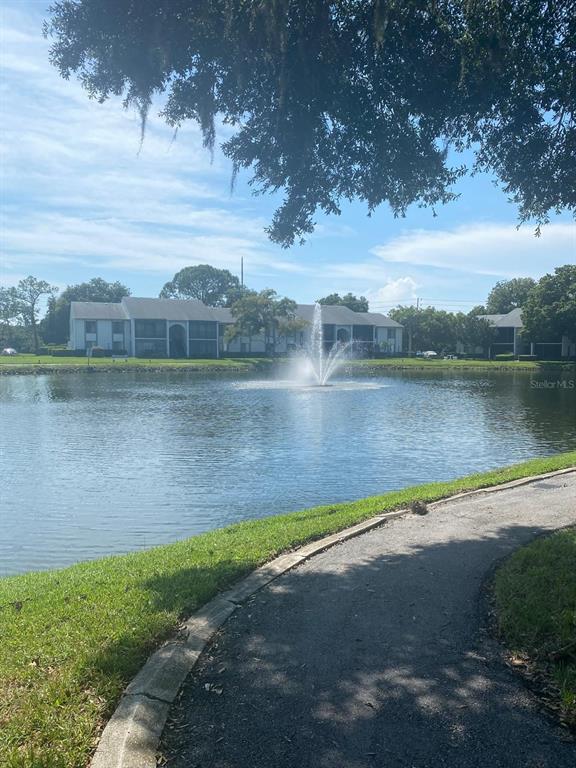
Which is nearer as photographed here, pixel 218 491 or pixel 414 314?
pixel 218 491

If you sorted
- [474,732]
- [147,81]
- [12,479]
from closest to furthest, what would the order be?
1. [474,732]
2. [147,81]
3. [12,479]

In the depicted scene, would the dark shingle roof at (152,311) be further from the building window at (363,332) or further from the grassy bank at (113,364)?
the grassy bank at (113,364)

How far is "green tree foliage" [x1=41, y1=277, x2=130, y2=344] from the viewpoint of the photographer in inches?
4031

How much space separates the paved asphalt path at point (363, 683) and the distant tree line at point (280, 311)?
72.2m

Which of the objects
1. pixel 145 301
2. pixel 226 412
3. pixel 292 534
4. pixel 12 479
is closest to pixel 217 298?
pixel 145 301

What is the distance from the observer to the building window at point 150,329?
3327 inches

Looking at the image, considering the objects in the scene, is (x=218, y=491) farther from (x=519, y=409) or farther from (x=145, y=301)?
(x=145, y=301)

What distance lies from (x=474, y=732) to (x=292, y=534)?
15.7 ft

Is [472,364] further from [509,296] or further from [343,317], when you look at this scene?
[509,296]

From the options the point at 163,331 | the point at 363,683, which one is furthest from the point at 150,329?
the point at 363,683

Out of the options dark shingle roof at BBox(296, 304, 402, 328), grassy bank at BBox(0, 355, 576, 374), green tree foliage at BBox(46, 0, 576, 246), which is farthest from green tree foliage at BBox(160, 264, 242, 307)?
green tree foliage at BBox(46, 0, 576, 246)

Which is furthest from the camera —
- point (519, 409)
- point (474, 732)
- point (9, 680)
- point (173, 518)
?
point (519, 409)

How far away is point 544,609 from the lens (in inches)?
214

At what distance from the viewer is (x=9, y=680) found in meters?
4.46
